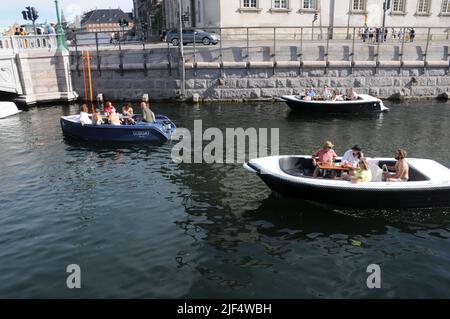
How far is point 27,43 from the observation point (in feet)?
95.6

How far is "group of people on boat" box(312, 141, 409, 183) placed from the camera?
37.3 feet

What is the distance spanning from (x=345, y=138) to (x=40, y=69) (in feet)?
71.4

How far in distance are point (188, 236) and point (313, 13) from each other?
3377cm

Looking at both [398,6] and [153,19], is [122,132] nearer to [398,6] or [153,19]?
[398,6]

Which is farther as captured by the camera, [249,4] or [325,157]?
[249,4]

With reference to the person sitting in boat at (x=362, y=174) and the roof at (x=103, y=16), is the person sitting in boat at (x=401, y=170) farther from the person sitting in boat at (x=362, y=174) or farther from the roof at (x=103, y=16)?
the roof at (x=103, y=16)

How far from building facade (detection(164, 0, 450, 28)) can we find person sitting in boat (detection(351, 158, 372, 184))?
28341mm
